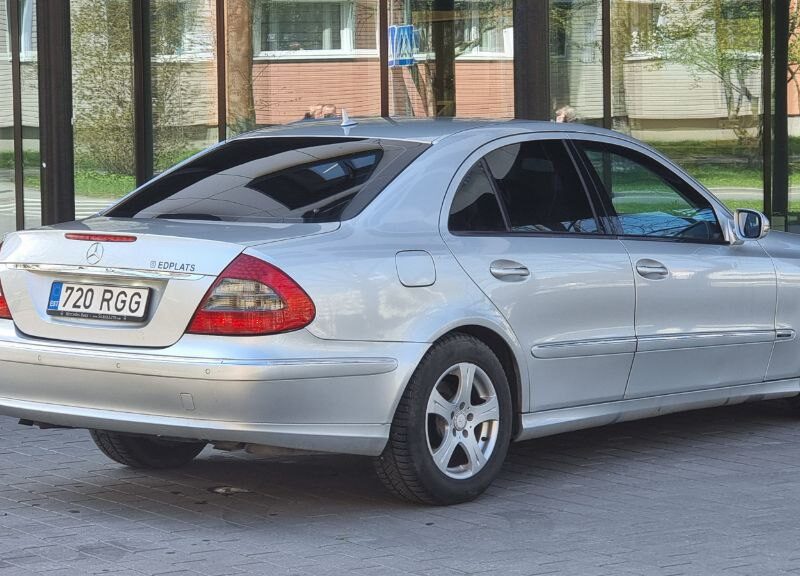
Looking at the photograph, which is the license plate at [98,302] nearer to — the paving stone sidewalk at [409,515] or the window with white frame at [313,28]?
the paving stone sidewalk at [409,515]

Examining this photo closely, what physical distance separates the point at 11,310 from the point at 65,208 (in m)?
5.27

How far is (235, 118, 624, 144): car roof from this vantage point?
632cm

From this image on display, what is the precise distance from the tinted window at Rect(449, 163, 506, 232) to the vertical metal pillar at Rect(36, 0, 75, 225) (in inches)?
207

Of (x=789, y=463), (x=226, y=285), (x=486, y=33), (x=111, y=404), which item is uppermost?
(x=486, y=33)

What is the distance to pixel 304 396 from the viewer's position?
5332 millimetres

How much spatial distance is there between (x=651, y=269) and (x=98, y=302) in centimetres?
243

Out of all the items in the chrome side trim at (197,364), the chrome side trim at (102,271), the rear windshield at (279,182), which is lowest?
the chrome side trim at (197,364)

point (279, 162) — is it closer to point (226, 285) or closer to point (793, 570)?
point (226, 285)

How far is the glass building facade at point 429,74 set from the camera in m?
15.3

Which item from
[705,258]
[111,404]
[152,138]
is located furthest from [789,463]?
[152,138]

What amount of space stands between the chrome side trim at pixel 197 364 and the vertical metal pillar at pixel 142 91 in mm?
10500

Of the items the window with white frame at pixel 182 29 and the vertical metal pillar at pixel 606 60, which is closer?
the vertical metal pillar at pixel 606 60

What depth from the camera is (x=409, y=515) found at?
225 inches

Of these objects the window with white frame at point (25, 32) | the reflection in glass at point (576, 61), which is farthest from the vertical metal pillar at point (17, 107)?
the reflection in glass at point (576, 61)
